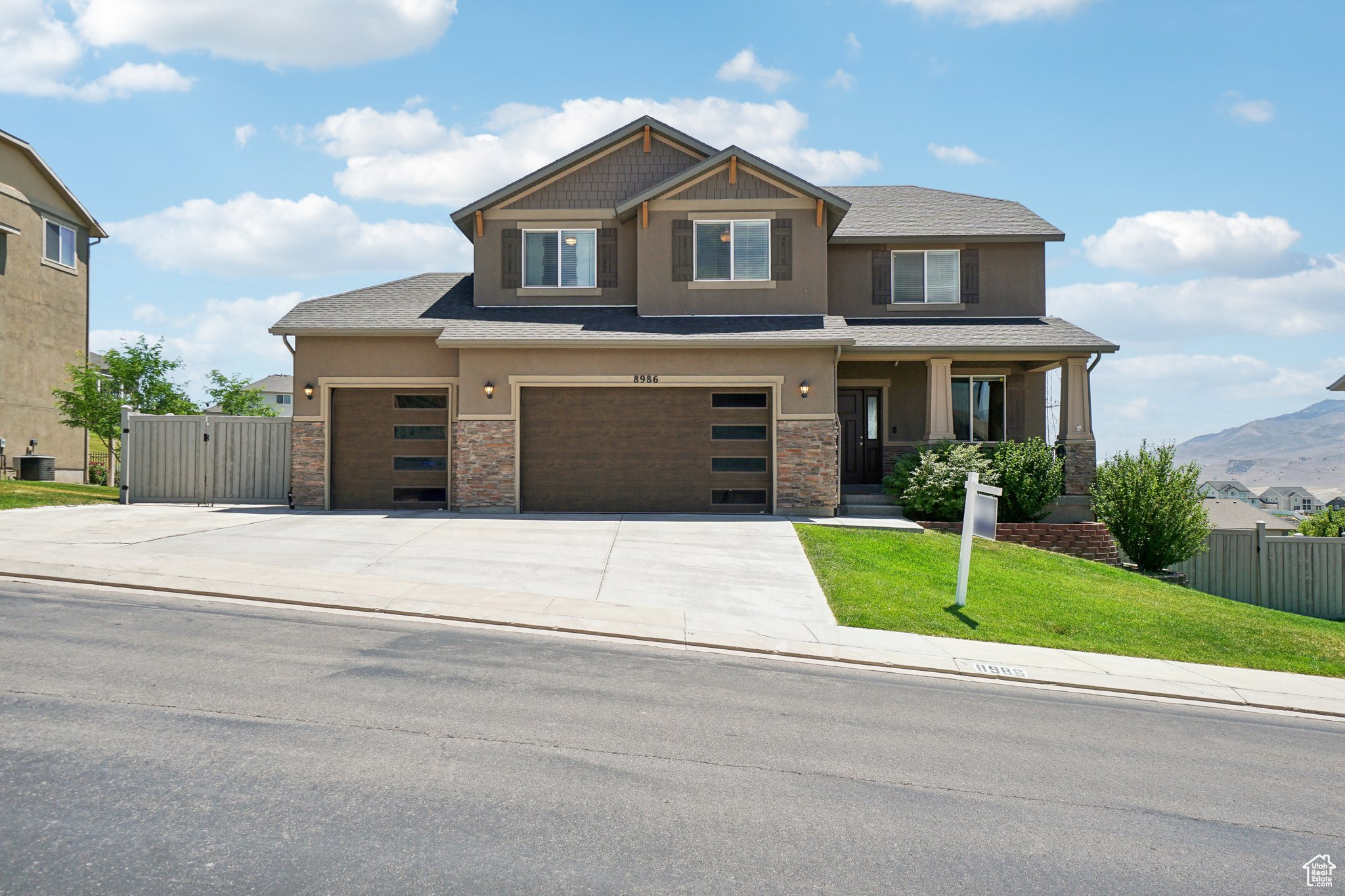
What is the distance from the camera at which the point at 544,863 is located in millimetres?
4293

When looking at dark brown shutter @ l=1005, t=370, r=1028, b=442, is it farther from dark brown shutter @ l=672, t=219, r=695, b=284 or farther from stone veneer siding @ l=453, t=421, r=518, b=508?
stone veneer siding @ l=453, t=421, r=518, b=508

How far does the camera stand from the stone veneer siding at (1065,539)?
18.2m

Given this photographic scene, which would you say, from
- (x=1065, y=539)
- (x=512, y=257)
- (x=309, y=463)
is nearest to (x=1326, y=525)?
Result: (x=1065, y=539)

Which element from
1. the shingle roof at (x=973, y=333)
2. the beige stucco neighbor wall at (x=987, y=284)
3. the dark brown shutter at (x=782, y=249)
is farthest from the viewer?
the beige stucco neighbor wall at (x=987, y=284)

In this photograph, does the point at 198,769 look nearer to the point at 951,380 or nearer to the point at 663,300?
the point at 663,300

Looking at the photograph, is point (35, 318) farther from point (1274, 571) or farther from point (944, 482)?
point (1274, 571)

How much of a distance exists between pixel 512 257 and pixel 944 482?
434 inches

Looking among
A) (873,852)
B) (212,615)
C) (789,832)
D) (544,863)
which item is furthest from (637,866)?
(212,615)

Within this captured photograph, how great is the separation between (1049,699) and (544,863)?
5.78 meters

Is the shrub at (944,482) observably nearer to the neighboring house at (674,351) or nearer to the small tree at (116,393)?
the neighboring house at (674,351)

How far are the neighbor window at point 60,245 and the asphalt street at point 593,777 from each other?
26.6 metres

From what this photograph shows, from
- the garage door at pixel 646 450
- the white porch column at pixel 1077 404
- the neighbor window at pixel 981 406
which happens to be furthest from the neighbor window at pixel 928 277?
the garage door at pixel 646 450

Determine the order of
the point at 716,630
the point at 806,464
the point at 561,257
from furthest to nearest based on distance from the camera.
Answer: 1. the point at 561,257
2. the point at 806,464
3. the point at 716,630

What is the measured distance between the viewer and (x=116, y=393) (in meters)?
28.3
